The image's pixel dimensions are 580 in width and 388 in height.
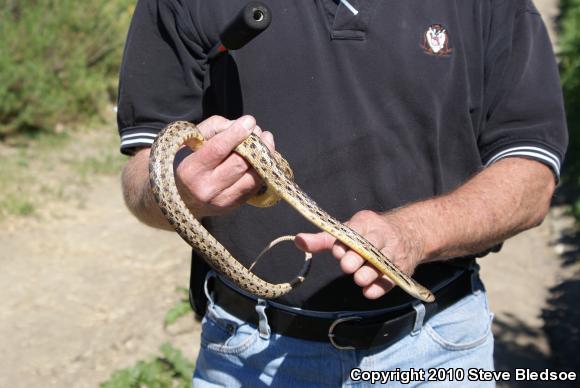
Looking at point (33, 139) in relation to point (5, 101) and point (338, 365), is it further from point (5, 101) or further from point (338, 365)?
point (338, 365)

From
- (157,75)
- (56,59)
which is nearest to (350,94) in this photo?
(157,75)

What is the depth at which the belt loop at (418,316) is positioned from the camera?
309cm

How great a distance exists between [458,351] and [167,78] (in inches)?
61.3

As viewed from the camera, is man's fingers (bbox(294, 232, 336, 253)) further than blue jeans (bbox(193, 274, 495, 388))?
No

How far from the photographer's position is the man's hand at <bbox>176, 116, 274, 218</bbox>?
2.38 meters

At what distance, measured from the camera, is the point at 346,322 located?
3.05 meters

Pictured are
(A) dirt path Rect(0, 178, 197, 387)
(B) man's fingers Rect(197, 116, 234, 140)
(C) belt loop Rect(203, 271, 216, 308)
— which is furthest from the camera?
(A) dirt path Rect(0, 178, 197, 387)

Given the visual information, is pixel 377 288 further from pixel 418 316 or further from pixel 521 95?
pixel 521 95

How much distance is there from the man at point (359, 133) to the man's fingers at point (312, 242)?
50 centimetres

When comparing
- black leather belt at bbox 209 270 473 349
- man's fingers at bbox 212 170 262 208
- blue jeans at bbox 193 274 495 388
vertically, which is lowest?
blue jeans at bbox 193 274 495 388

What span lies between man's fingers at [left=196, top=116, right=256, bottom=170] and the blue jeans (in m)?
0.89

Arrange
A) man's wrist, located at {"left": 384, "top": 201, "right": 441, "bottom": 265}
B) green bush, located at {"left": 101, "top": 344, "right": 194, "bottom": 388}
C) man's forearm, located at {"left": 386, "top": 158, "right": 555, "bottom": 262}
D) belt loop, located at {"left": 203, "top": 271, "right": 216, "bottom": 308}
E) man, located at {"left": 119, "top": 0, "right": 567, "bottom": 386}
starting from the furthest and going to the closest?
green bush, located at {"left": 101, "top": 344, "right": 194, "bottom": 388}
belt loop, located at {"left": 203, "top": 271, "right": 216, "bottom": 308}
man, located at {"left": 119, "top": 0, "right": 567, "bottom": 386}
man's forearm, located at {"left": 386, "top": 158, "right": 555, "bottom": 262}
man's wrist, located at {"left": 384, "top": 201, "right": 441, "bottom": 265}

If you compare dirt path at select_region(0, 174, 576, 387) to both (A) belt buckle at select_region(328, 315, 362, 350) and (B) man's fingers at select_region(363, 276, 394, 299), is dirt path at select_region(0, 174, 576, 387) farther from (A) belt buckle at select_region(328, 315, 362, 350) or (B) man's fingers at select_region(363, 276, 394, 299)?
(B) man's fingers at select_region(363, 276, 394, 299)

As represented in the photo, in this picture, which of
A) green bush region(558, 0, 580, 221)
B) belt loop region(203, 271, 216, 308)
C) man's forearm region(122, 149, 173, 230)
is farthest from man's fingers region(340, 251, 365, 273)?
green bush region(558, 0, 580, 221)
